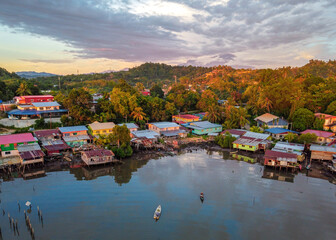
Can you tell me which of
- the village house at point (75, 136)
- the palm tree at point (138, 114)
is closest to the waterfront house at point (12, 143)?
the village house at point (75, 136)

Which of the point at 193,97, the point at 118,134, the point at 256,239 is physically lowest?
the point at 256,239

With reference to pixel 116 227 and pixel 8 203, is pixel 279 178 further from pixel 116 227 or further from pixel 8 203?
pixel 8 203

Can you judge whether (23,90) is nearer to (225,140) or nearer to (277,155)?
(225,140)

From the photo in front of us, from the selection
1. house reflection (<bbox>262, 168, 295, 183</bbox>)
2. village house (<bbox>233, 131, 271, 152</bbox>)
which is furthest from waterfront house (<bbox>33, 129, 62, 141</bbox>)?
house reflection (<bbox>262, 168, 295, 183</bbox>)

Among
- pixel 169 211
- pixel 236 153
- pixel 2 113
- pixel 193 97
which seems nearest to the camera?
pixel 169 211

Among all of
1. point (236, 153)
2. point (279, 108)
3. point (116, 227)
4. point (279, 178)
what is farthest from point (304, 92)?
point (116, 227)

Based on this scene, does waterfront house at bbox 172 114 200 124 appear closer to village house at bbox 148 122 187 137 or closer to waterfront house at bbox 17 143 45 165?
village house at bbox 148 122 187 137
